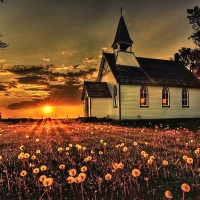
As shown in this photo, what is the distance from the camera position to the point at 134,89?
97.4 feet

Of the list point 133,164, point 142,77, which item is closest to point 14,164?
point 133,164

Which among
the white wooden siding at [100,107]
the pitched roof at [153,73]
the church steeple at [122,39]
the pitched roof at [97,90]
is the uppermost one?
the church steeple at [122,39]

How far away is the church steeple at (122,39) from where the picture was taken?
3210 cm

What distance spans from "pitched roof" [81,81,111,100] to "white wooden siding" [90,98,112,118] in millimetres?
522

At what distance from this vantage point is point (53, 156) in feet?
21.9

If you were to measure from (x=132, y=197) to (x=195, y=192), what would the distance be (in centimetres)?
112

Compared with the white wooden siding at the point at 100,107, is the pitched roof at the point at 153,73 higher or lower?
higher

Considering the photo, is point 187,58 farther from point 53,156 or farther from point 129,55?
point 53,156

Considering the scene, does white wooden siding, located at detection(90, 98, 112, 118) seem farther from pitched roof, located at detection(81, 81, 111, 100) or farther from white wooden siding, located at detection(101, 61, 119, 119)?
pitched roof, located at detection(81, 81, 111, 100)

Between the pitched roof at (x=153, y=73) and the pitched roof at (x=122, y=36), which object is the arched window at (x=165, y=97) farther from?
the pitched roof at (x=122, y=36)

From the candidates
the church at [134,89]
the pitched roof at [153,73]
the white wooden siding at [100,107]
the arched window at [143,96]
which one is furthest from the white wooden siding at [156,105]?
the white wooden siding at [100,107]

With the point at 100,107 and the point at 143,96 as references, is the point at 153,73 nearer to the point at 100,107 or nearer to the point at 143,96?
the point at 143,96

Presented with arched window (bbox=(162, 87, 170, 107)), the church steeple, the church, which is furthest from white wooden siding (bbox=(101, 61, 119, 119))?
arched window (bbox=(162, 87, 170, 107))

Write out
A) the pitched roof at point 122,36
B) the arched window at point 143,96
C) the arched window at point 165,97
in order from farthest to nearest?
the arched window at point 165,97
the pitched roof at point 122,36
the arched window at point 143,96
